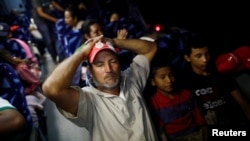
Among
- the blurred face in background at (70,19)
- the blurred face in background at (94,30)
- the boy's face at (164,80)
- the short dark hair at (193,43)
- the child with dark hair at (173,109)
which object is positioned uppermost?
the blurred face in background at (70,19)

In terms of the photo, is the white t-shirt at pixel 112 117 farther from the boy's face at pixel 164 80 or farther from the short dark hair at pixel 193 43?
the short dark hair at pixel 193 43

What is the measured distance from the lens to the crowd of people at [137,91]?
1.55 metres

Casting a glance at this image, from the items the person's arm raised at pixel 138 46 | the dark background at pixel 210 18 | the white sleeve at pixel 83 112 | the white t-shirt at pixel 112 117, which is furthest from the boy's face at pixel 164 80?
the dark background at pixel 210 18

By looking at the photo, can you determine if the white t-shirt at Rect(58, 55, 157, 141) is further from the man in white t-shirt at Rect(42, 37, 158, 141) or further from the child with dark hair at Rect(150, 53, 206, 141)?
the child with dark hair at Rect(150, 53, 206, 141)

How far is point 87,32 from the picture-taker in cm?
302

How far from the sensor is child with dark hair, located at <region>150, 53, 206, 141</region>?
199cm

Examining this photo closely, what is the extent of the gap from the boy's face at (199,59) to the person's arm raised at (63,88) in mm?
1044

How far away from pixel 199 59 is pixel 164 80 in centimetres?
38

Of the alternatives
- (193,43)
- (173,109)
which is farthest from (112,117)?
(193,43)

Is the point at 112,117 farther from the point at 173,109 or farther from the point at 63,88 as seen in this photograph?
the point at 173,109

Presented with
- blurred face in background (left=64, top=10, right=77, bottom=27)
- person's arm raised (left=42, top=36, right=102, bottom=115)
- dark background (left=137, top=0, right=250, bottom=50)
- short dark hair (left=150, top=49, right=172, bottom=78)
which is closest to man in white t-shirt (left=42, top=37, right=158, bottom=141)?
person's arm raised (left=42, top=36, right=102, bottom=115)

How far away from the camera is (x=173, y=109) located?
199 cm

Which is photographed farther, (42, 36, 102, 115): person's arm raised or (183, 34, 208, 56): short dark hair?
(183, 34, 208, 56): short dark hair

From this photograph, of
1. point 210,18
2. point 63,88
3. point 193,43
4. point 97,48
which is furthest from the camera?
point 210,18
